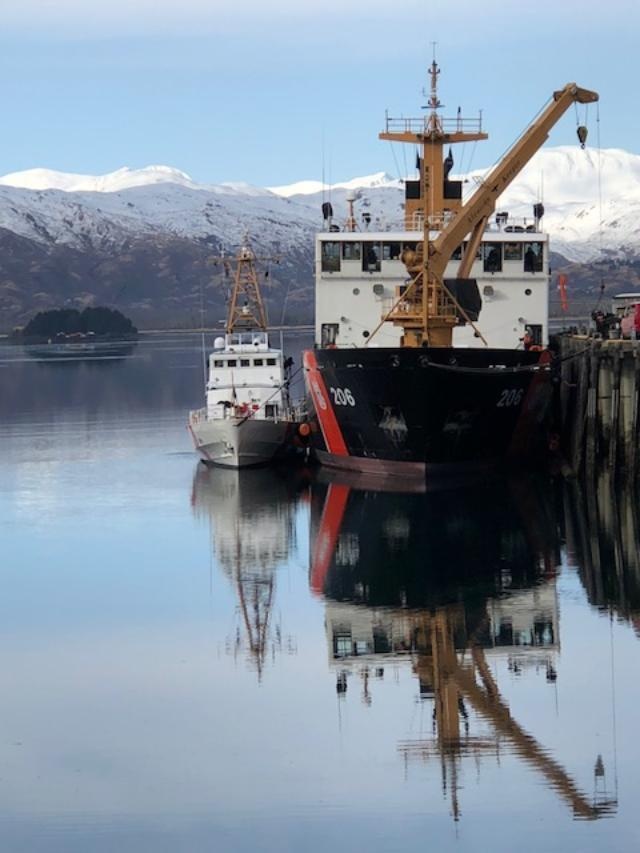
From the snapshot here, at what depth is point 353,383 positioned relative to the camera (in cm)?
4625

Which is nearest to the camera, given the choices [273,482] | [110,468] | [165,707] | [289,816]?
[289,816]

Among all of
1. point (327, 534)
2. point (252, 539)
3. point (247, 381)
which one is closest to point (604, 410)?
point (247, 381)

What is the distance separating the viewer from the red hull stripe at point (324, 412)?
48812 millimetres

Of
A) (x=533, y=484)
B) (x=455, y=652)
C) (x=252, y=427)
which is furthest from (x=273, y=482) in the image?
(x=455, y=652)

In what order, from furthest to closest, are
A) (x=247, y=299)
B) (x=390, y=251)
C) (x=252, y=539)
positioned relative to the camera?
1. (x=247, y=299)
2. (x=390, y=251)
3. (x=252, y=539)

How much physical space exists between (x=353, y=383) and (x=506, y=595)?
14.3m

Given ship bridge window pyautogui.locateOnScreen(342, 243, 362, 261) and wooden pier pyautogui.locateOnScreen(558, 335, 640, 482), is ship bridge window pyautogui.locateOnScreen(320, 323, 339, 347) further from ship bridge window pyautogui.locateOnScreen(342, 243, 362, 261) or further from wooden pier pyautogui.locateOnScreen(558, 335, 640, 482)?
wooden pier pyautogui.locateOnScreen(558, 335, 640, 482)

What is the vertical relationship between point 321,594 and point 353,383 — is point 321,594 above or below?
below

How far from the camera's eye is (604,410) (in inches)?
1924

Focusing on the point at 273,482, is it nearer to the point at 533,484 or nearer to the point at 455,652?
the point at 533,484

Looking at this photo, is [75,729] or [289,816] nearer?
[289,816]

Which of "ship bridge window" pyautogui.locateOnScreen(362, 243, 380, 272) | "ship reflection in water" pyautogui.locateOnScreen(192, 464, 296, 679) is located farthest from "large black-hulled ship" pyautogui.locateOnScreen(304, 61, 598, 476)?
"ship reflection in water" pyautogui.locateOnScreen(192, 464, 296, 679)

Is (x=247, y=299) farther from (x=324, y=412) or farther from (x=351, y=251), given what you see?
(x=324, y=412)

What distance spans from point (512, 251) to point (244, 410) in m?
8.97
